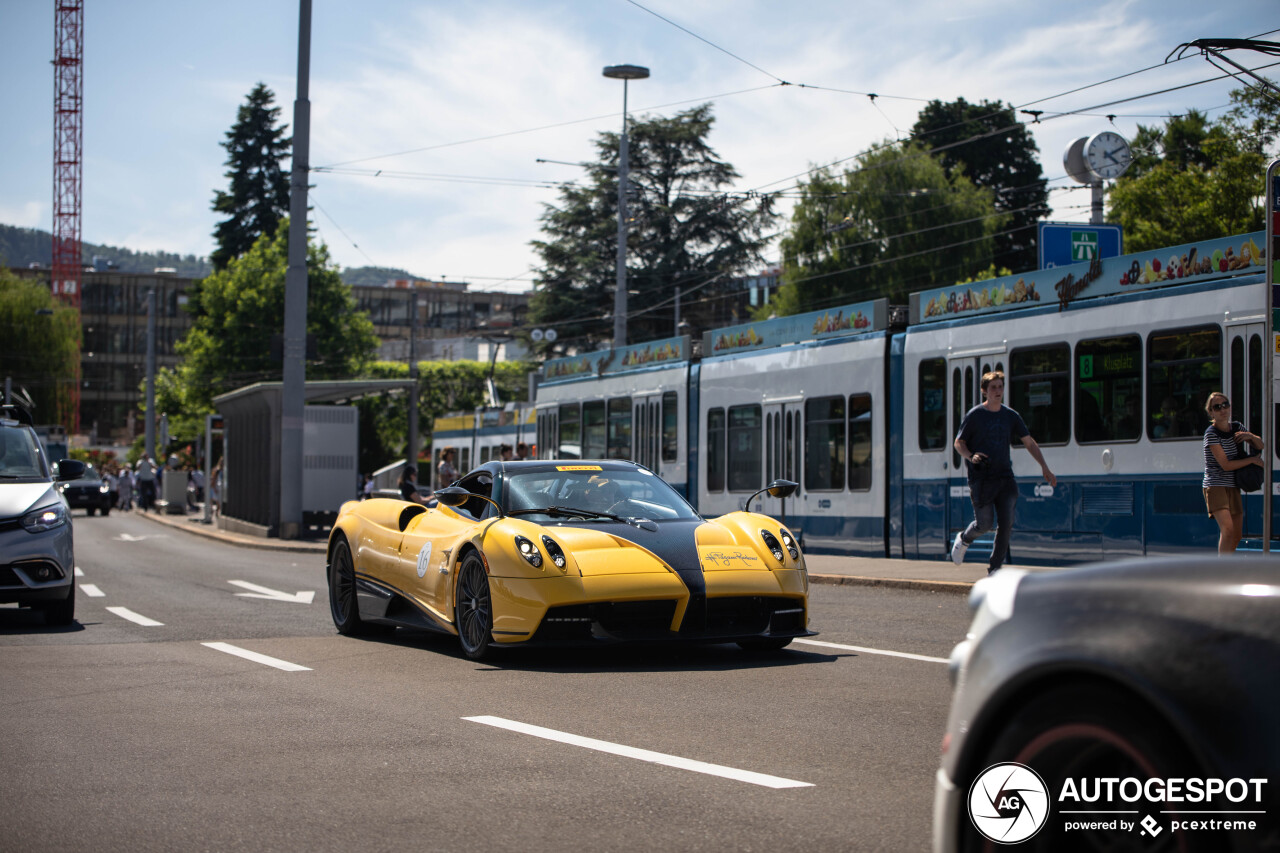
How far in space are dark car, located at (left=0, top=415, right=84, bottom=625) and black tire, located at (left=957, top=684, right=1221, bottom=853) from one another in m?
9.93

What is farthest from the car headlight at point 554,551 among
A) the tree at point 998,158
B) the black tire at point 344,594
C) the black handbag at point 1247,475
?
the tree at point 998,158

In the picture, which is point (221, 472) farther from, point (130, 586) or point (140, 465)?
point (130, 586)

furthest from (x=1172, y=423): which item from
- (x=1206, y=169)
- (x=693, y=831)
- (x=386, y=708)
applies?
(x=1206, y=169)

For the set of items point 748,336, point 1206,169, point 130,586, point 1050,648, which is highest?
point 1206,169

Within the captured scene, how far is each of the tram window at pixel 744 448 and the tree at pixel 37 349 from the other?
2429 inches

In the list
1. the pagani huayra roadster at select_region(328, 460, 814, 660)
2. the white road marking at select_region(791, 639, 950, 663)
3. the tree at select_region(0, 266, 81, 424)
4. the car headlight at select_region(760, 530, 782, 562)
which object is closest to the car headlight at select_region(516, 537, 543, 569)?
the pagani huayra roadster at select_region(328, 460, 814, 660)

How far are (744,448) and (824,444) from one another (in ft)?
7.83

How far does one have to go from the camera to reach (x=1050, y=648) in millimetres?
2643

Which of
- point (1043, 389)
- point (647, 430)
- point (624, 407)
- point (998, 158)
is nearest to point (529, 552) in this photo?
point (1043, 389)

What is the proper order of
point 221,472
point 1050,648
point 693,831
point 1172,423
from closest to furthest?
point 1050,648 < point 693,831 < point 1172,423 < point 221,472

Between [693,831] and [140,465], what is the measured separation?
2009 inches

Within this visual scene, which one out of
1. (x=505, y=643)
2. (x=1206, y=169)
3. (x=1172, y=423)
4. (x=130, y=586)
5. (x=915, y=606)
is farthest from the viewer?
(x=1206, y=169)

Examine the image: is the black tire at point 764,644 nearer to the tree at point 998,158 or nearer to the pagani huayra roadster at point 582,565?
the pagani huayra roadster at point 582,565

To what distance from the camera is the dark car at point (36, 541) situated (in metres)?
11.0
